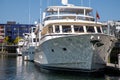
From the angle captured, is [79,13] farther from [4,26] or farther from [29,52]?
[4,26]

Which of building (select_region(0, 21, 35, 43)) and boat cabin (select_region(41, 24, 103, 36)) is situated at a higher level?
building (select_region(0, 21, 35, 43))

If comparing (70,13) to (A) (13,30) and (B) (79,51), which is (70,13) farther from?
(A) (13,30)

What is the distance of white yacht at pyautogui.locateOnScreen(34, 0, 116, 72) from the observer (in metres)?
29.9

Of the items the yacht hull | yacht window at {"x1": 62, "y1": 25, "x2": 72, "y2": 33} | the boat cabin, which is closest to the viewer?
the yacht hull

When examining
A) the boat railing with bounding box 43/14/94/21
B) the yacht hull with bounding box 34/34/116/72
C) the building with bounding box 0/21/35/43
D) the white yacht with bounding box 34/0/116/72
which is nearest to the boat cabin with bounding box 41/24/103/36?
the white yacht with bounding box 34/0/116/72

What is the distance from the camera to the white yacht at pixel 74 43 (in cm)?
2992

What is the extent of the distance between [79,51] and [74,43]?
973mm

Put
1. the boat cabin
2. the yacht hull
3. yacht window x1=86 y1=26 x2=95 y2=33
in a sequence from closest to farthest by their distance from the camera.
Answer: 1. the yacht hull
2. the boat cabin
3. yacht window x1=86 y1=26 x2=95 y2=33

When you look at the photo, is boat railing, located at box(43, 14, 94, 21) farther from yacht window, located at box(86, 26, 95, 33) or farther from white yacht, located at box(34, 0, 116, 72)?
yacht window, located at box(86, 26, 95, 33)

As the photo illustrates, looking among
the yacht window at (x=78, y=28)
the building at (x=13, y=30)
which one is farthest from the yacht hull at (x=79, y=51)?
the building at (x=13, y=30)

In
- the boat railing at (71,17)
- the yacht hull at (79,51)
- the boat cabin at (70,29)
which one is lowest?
the yacht hull at (79,51)

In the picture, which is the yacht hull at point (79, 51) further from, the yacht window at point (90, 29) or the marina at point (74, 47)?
the yacht window at point (90, 29)

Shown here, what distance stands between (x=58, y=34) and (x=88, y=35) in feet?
11.3

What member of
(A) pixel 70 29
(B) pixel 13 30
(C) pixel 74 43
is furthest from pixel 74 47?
(B) pixel 13 30
